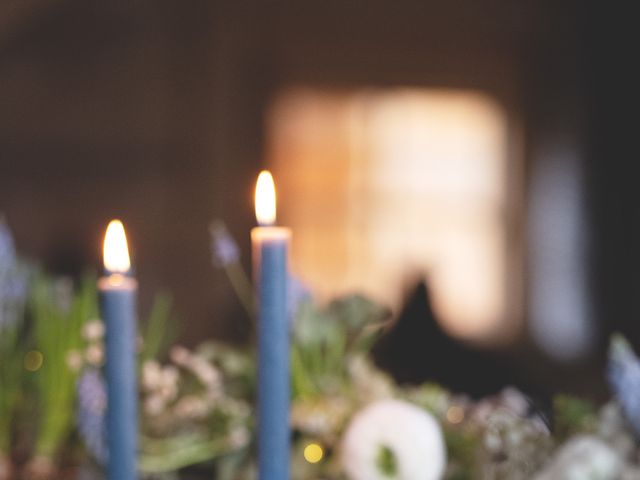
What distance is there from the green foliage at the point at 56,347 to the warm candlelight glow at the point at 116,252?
32 centimetres

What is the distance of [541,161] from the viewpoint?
13.7 ft

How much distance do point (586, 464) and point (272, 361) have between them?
0.14 m

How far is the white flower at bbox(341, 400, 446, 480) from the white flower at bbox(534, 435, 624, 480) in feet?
0.51

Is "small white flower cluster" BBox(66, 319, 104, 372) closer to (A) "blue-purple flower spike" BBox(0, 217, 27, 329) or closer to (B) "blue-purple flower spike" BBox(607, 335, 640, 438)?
(A) "blue-purple flower spike" BBox(0, 217, 27, 329)

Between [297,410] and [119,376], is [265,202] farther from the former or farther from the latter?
[297,410]

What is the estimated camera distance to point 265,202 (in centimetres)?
52

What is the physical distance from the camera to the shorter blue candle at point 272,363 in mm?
463

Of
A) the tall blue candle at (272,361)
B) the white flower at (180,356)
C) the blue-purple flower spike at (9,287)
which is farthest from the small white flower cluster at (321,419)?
the blue-purple flower spike at (9,287)

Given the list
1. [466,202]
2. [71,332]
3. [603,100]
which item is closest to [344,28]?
[466,202]

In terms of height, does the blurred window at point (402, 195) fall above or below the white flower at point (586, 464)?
below

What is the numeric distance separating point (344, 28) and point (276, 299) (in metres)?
3.53

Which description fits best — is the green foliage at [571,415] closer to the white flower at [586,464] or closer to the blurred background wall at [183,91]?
the white flower at [586,464]

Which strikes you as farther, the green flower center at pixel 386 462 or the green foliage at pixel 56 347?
the green foliage at pixel 56 347

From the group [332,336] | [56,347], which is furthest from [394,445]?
[56,347]
